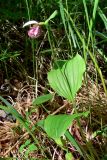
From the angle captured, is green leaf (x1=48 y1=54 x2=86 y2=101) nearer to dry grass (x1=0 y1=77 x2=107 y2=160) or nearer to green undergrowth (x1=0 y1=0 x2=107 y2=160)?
green undergrowth (x1=0 y1=0 x2=107 y2=160)

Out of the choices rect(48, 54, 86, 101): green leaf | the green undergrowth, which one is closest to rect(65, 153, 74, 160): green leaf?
the green undergrowth

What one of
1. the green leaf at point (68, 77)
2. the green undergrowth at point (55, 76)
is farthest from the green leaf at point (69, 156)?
the green leaf at point (68, 77)

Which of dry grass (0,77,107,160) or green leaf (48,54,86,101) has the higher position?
green leaf (48,54,86,101)

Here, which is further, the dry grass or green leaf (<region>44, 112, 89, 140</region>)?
the dry grass

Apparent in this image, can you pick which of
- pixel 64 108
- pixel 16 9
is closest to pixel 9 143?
pixel 64 108

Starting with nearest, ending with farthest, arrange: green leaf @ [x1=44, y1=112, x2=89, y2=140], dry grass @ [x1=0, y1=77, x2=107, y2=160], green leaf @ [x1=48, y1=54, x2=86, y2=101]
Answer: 1. green leaf @ [x1=44, y1=112, x2=89, y2=140]
2. green leaf @ [x1=48, y1=54, x2=86, y2=101]
3. dry grass @ [x1=0, y1=77, x2=107, y2=160]

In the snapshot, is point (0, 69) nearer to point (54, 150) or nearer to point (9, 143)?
point (9, 143)

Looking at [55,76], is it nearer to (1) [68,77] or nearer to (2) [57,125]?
(1) [68,77]

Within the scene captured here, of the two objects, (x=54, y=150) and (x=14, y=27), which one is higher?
(x=14, y=27)

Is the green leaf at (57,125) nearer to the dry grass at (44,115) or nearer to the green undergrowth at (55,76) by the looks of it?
the green undergrowth at (55,76)
